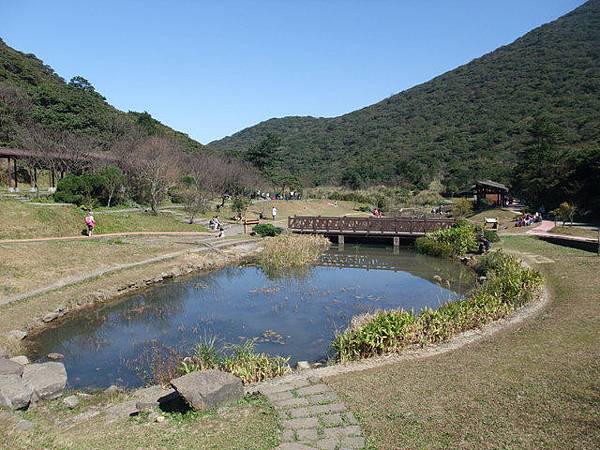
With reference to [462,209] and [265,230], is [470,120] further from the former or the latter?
[265,230]

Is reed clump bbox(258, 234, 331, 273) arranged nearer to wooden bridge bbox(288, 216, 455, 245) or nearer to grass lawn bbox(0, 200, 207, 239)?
wooden bridge bbox(288, 216, 455, 245)

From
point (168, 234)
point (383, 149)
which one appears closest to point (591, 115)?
point (383, 149)

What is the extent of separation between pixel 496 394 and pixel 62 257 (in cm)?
1741

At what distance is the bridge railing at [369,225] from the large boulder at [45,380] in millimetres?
23891

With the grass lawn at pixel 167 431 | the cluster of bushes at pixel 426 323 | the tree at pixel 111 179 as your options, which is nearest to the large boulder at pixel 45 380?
the grass lawn at pixel 167 431

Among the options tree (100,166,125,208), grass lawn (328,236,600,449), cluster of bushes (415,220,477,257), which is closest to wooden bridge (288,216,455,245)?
cluster of bushes (415,220,477,257)

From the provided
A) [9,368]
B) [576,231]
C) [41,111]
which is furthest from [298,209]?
[9,368]

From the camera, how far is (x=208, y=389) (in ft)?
23.2

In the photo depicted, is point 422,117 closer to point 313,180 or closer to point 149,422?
point 313,180

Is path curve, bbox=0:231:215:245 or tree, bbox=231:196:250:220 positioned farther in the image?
tree, bbox=231:196:250:220

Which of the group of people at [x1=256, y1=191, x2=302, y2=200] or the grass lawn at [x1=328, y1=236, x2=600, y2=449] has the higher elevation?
the group of people at [x1=256, y1=191, x2=302, y2=200]

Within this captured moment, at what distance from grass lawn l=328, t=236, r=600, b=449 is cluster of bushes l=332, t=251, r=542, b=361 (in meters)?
0.92

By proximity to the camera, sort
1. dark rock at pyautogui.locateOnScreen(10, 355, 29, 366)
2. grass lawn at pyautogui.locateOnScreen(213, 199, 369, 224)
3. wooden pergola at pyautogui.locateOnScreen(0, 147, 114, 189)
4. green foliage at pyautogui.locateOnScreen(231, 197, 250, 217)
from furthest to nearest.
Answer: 1. grass lawn at pyautogui.locateOnScreen(213, 199, 369, 224)
2. green foliage at pyautogui.locateOnScreen(231, 197, 250, 217)
3. wooden pergola at pyautogui.locateOnScreen(0, 147, 114, 189)
4. dark rock at pyautogui.locateOnScreen(10, 355, 29, 366)

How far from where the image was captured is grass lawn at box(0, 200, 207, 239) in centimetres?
2250
